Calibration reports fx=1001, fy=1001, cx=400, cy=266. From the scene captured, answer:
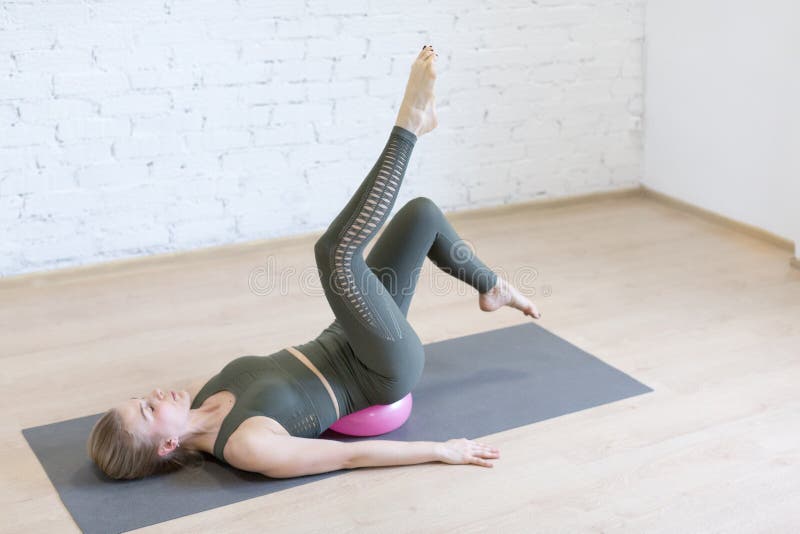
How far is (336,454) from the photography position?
87.8 inches

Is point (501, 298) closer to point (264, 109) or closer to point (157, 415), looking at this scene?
point (157, 415)

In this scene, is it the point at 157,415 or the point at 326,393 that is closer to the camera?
the point at 157,415

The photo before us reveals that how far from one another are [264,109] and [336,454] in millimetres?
1872

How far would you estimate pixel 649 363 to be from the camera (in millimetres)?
2840

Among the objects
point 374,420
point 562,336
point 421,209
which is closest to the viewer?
point 374,420

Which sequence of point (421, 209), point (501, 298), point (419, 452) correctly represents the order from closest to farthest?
point (419, 452) → point (421, 209) → point (501, 298)

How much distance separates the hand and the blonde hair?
600mm

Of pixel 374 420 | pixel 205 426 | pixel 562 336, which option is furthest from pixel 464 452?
pixel 562 336

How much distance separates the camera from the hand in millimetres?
2315

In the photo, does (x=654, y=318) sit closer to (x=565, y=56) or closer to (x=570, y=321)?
(x=570, y=321)

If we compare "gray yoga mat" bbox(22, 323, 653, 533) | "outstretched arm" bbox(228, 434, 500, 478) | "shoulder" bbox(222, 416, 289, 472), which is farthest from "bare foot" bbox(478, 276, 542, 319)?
"shoulder" bbox(222, 416, 289, 472)

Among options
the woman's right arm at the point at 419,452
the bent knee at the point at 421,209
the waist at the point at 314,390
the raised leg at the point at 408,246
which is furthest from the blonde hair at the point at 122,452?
the bent knee at the point at 421,209

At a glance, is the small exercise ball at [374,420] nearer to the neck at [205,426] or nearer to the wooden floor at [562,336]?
the wooden floor at [562,336]

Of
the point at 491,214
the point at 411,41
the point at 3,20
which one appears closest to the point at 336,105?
the point at 411,41
